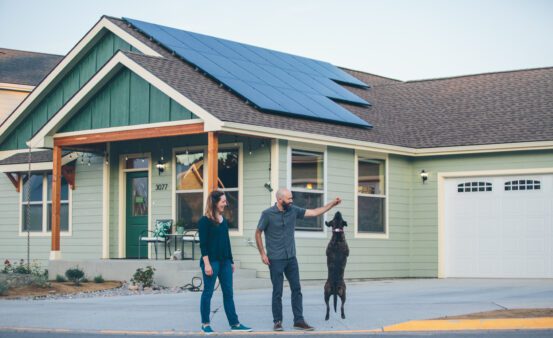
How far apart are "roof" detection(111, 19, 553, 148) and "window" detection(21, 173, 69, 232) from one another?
4914mm

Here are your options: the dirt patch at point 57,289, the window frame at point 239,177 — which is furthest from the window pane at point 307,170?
the dirt patch at point 57,289

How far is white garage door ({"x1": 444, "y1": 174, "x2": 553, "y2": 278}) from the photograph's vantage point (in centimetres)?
2314

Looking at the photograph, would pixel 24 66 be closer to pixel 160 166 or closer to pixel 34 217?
pixel 34 217

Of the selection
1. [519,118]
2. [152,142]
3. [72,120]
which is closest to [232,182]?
[152,142]

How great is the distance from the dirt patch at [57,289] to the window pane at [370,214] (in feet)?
20.5

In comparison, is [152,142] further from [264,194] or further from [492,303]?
[492,303]

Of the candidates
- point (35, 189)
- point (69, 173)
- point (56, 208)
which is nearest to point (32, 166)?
point (35, 189)

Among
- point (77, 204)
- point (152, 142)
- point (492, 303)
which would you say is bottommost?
point (492, 303)

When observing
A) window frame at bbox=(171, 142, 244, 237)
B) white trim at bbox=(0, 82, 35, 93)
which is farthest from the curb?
white trim at bbox=(0, 82, 35, 93)

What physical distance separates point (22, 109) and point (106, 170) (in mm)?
3911

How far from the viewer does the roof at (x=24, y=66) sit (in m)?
31.5

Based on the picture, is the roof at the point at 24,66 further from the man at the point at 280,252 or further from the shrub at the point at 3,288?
the man at the point at 280,252

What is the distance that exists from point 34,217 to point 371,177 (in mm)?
9457

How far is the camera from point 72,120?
74.9 feet
